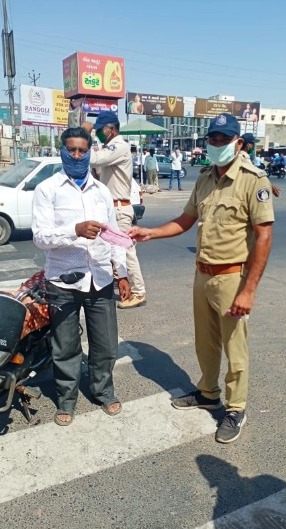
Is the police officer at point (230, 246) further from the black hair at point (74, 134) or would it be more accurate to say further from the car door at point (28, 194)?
the car door at point (28, 194)

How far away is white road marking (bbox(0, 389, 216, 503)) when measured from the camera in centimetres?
256

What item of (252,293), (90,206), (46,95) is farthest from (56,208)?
(46,95)

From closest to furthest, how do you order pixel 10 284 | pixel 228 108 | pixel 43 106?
pixel 10 284, pixel 43 106, pixel 228 108

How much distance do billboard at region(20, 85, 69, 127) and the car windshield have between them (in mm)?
16691

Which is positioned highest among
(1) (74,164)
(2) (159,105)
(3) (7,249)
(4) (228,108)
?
(4) (228,108)

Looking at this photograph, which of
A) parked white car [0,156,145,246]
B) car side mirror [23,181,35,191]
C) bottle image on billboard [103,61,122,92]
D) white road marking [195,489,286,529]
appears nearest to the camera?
white road marking [195,489,286,529]

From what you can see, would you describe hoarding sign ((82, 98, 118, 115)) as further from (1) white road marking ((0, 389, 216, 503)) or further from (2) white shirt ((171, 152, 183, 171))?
(1) white road marking ((0, 389, 216, 503))

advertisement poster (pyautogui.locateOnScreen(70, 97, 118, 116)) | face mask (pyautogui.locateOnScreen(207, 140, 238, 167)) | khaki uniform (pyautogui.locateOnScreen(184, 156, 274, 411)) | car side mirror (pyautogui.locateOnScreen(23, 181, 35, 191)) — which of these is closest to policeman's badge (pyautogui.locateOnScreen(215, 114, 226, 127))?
face mask (pyautogui.locateOnScreen(207, 140, 238, 167))

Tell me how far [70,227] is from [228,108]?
46.2 meters

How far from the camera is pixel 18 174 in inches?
358

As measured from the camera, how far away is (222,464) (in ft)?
8.76

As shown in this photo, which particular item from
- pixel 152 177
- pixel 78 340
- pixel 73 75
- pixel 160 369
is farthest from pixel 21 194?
pixel 73 75

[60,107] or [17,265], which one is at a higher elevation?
[60,107]

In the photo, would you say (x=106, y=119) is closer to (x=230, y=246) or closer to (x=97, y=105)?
(x=230, y=246)
